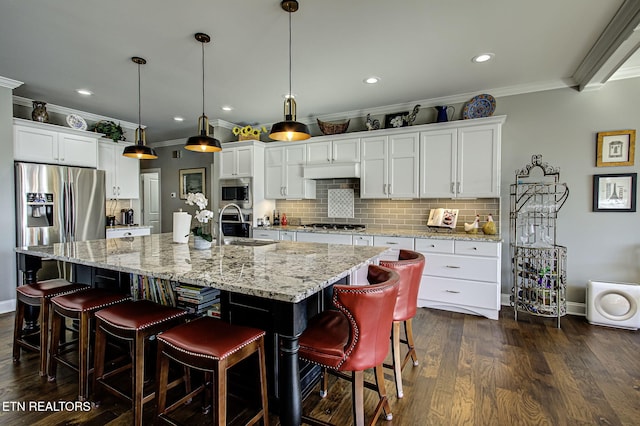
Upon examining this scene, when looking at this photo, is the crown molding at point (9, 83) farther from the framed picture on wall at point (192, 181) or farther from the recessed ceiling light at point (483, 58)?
the recessed ceiling light at point (483, 58)

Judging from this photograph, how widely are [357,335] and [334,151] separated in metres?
3.54

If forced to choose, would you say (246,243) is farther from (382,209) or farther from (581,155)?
(581,155)

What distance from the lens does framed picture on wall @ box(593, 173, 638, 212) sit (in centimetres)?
335

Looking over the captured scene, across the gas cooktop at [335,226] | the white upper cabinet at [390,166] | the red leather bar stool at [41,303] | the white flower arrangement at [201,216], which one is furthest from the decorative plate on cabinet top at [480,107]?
the red leather bar stool at [41,303]

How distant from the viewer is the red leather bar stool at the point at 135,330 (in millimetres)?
1619

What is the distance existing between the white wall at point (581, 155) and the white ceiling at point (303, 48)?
0.29 meters

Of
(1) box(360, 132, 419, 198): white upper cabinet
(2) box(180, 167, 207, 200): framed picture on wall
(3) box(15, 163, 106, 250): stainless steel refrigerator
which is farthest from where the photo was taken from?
(2) box(180, 167, 207, 200): framed picture on wall

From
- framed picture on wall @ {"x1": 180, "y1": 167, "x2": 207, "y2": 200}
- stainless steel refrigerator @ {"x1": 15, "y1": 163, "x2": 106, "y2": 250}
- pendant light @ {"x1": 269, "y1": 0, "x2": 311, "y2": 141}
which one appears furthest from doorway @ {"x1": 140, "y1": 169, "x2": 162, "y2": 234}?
pendant light @ {"x1": 269, "y1": 0, "x2": 311, "y2": 141}

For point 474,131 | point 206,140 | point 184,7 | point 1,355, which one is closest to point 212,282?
point 206,140

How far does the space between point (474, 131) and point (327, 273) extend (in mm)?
3084

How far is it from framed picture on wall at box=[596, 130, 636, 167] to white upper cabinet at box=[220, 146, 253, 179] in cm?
454

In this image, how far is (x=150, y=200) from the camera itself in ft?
23.1

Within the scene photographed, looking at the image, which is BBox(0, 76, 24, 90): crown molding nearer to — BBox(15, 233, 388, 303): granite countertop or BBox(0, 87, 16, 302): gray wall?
BBox(0, 87, 16, 302): gray wall

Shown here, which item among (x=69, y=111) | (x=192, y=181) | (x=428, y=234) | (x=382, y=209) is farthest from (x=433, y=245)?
(x=69, y=111)
